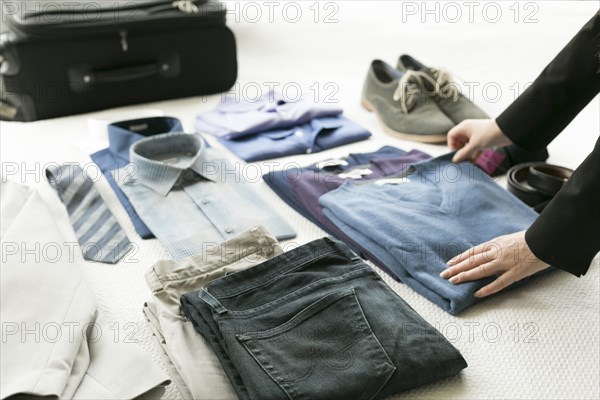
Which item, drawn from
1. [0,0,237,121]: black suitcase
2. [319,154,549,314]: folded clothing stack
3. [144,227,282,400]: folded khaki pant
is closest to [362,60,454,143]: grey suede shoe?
[319,154,549,314]: folded clothing stack

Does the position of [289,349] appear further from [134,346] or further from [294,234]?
[294,234]

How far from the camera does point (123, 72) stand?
1.76 metres

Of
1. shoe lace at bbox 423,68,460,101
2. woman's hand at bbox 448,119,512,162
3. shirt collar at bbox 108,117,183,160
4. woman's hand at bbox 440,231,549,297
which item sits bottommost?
woman's hand at bbox 440,231,549,297

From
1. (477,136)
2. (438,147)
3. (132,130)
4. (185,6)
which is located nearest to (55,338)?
(132,130)

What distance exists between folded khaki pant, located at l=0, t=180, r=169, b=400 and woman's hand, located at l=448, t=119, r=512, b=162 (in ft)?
2.55

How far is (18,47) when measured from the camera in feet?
5.40

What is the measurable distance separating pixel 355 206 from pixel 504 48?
95cm

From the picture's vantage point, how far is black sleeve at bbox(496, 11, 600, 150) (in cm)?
124

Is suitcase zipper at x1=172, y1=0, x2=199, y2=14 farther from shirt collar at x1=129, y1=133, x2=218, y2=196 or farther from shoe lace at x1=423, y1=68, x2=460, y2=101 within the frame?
shoe lace at x1=423, y1=68, x2=460, y2=101

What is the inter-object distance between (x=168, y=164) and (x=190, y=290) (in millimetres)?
416

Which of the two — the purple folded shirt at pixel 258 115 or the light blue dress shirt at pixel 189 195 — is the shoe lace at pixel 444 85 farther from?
the light blue dress shirt at pixel 189 195

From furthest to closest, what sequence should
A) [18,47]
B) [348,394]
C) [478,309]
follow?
[18,47]
[478,309]
[348,394]

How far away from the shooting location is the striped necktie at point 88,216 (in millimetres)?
1204

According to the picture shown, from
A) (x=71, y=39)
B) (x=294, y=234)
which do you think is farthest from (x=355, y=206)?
(x=71, y=39)
